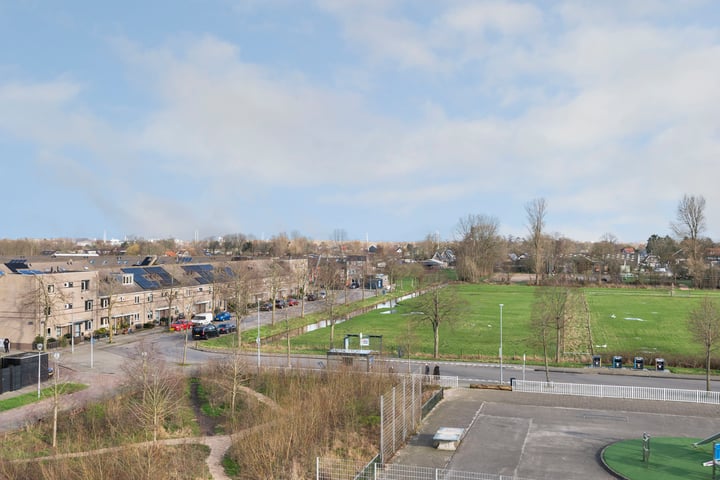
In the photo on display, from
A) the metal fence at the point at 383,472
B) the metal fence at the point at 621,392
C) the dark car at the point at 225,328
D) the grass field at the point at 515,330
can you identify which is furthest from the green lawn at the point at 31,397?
the metal fence at the point at 621,392

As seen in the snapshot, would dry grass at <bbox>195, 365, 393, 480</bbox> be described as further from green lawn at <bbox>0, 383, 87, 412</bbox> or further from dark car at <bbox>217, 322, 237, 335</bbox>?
dark car at <bbox>217, 322, 237, 335</bbox>

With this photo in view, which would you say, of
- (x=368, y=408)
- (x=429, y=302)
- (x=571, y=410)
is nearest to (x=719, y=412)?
(x=571, y=410)

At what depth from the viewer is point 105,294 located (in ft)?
184

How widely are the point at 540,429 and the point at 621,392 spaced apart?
29.8ft

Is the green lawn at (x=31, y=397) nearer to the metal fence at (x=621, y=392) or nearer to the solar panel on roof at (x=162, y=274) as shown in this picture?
the metal fence at (x=621, y=392)

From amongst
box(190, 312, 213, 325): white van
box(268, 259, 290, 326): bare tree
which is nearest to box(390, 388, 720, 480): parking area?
box(190, 312, 213, 325): white van

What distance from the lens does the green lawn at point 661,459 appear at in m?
21.3

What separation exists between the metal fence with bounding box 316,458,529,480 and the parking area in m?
0.83

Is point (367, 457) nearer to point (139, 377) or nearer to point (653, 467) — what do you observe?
point (653, 467)

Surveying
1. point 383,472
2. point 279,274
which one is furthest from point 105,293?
point 383,472

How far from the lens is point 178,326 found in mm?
58781

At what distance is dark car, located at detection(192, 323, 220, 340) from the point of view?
53.9 meters

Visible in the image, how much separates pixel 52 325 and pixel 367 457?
3880cm

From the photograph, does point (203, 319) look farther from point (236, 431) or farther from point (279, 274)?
point (236, 431)
